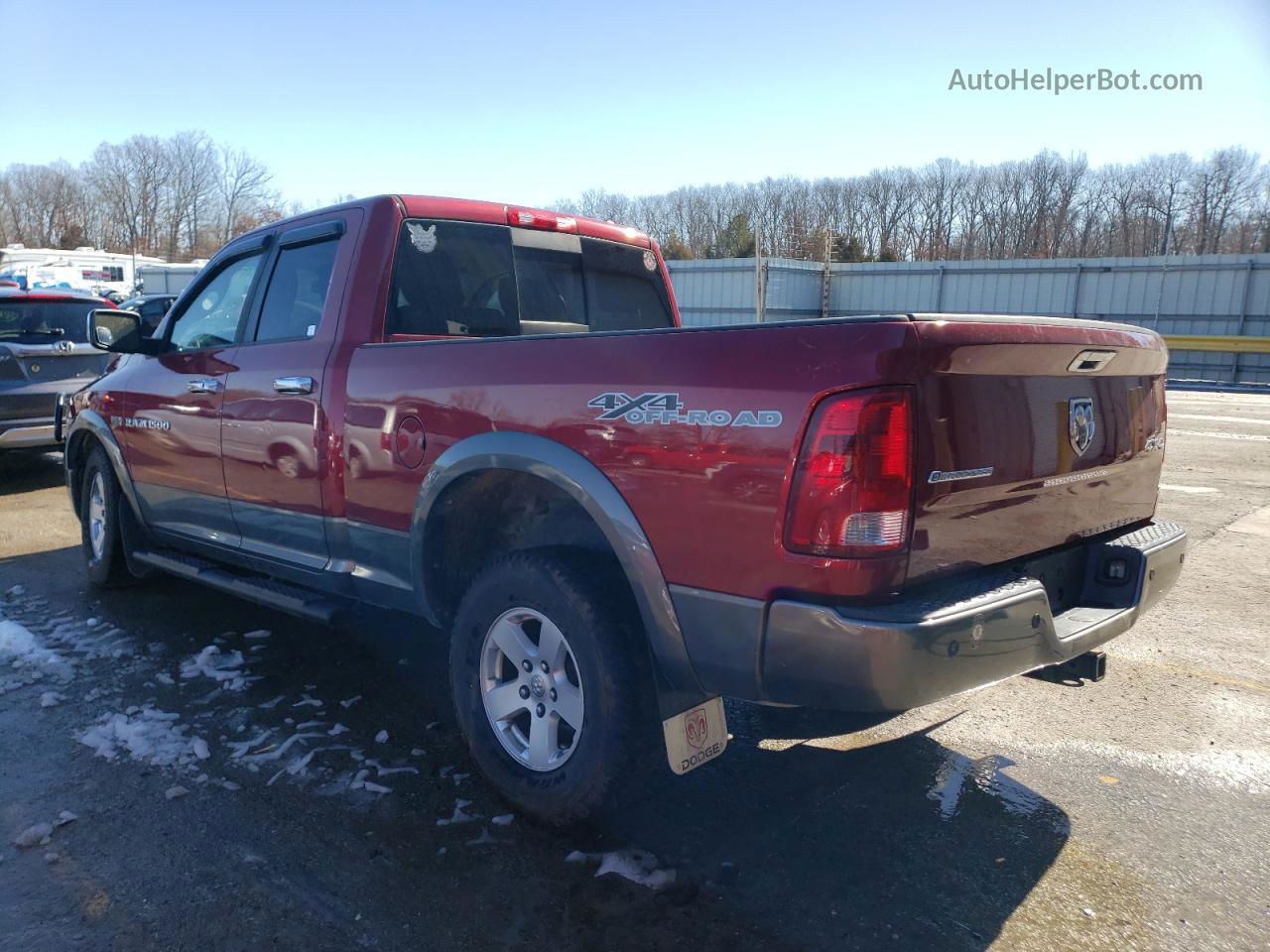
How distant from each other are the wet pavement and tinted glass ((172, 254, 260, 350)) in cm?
157

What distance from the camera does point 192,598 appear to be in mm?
5465

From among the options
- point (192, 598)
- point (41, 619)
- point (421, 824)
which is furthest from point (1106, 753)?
point (41, 619)

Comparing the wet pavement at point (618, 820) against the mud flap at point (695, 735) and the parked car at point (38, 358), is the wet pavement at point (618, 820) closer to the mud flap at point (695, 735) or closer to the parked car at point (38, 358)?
the mud flap at point (695, 735)

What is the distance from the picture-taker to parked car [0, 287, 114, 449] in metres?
8.52

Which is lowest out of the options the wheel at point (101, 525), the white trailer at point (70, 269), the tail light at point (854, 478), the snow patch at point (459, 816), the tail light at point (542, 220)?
the snow patch at point (459, 816)

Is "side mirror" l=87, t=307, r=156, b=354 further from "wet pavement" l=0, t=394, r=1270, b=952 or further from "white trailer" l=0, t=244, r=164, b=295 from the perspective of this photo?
"white trailer" l=0, t=244, r=164, b=295

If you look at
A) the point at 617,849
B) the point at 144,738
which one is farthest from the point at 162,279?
the point at 617,849

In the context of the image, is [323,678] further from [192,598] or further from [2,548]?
[2,548]

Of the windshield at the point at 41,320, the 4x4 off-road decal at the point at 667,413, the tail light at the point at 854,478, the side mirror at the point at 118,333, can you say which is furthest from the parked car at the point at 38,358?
the tail light at the point at 854,478

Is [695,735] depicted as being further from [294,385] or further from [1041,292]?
[1041,292]

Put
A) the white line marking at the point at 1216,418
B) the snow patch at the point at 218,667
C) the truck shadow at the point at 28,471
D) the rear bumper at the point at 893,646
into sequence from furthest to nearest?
1. the white line marking at the point at 1216,418
2. the truck shadow at the point at 28,471
3. the snow patch at the point at 218,667
4. the rear bumper at the point at 893,646

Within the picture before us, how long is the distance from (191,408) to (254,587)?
1.03m

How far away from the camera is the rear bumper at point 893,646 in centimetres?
218

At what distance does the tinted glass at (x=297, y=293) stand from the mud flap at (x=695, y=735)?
7.60 feet
